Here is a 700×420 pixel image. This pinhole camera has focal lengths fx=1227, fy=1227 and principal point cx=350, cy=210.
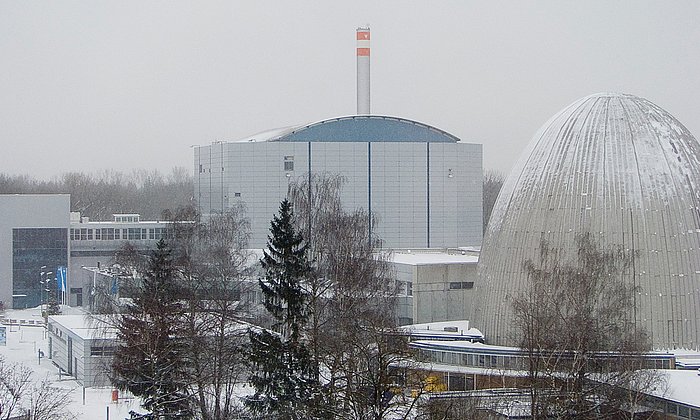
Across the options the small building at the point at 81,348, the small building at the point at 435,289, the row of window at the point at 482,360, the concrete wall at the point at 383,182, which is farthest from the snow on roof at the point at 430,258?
the concrete wall at the point at 383,182

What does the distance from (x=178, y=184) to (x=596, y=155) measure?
139 metres

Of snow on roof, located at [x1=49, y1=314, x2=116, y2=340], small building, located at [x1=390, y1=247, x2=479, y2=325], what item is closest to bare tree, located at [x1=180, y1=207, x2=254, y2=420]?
snow on roof, located at [x1=49, y1=314, x2=116, y2=340]

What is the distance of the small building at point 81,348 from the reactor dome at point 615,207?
1429 cm

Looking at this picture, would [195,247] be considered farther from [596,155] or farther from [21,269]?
[21,269]

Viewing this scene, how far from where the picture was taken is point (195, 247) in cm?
3684

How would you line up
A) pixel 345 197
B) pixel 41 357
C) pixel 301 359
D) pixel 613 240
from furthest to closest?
pixel 345 197
pixel 41 357
pixel 613 240
pixel 301 359

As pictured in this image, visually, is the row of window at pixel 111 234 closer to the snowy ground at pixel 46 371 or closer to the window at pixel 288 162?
the snowy ground at pixel 46 371

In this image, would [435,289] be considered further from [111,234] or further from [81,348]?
[111,234]

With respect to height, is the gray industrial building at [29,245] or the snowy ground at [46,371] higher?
the gray industrial building at [29,245]

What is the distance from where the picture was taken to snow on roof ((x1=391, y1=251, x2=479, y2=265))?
172 feet

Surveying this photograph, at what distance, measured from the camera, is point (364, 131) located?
8406cm

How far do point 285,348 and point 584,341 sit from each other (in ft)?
21.7

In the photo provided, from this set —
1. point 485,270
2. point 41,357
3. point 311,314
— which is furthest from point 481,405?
point 41,357

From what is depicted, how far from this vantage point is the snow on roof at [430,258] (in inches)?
2061
